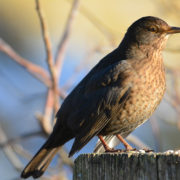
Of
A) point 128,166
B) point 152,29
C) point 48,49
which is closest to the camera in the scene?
point 128,166

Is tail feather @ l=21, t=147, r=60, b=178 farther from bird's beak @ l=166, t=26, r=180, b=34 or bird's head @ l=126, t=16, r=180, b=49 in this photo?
bird's beak @ l=166, t=26, r=180, b=34

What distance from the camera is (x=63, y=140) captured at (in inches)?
214

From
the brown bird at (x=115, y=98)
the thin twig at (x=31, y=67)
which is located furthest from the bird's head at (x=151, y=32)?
the thin twig at (x=31, y=67)

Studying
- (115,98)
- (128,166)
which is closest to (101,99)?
(115,98)

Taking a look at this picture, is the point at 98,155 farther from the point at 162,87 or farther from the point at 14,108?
the point at 14,108

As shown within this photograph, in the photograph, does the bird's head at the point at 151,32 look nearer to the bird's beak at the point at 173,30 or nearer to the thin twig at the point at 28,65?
the bird's beak at the point at 173,30

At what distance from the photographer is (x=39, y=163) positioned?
5191mm

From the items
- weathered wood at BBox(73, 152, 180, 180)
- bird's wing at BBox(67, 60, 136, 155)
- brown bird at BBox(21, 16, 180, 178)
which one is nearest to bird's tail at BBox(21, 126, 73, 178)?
brown bird at BBox(21, 16, 180, 178)

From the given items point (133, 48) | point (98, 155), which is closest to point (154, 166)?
point (98, 155)

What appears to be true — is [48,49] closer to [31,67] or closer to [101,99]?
[31,67]

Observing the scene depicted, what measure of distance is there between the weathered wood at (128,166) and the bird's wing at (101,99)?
1322 mm

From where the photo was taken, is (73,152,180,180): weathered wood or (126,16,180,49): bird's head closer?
(73,152,180,180): weathered wood

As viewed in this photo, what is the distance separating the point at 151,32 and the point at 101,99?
994 mm

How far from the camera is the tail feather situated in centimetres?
504
